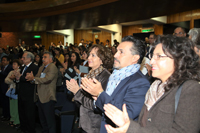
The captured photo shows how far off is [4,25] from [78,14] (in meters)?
5.11

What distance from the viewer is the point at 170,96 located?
1.02 meters

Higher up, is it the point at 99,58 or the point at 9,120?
the point at 99,58

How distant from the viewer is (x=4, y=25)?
10250mm

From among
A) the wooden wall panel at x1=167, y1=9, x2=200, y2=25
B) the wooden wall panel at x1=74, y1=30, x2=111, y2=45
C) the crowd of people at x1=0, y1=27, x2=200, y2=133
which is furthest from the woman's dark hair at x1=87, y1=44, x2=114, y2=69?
the wooden wall panel at x1=74, y1=30, x2=111, y2=45

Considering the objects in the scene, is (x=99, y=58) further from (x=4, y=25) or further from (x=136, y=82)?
(x=4, y=25)

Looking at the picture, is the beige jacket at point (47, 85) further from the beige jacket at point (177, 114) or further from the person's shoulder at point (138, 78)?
the beige jacket at point (177, 114)

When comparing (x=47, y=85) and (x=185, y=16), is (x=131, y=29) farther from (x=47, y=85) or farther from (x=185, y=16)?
(x=47, y=85)

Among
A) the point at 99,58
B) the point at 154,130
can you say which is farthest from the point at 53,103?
the point at 154,130

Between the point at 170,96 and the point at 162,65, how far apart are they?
8.1 inches

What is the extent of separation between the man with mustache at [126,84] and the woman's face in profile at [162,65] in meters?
0.25

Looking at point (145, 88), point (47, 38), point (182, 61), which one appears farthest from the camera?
point (47, 38)

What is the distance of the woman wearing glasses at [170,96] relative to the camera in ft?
3.10

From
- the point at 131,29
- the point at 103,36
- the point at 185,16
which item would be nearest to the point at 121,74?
the point at 185,16

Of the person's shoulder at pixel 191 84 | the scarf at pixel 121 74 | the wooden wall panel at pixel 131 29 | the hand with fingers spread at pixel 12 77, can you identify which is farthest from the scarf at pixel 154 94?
the wooden wall panel at pixel 131 29
